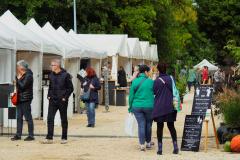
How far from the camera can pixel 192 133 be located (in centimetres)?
1409

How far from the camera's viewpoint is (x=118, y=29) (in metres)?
53.4

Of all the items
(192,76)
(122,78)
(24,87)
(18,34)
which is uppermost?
(18,34)

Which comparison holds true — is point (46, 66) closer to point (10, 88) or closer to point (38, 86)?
point (38, 86)

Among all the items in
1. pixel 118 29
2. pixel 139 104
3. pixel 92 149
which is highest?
pixel 118 29

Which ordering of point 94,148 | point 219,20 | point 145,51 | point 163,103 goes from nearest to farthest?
point 163,103 < point 94,148 < point 145,51 < point 219,20

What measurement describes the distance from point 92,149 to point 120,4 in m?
42.1

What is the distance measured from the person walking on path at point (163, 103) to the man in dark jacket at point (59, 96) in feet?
8.43

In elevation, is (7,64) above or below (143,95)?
above

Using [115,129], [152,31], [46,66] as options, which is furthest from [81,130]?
[152,31]

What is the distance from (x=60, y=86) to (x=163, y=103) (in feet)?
9.64

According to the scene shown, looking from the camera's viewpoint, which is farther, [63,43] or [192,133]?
[63,43]

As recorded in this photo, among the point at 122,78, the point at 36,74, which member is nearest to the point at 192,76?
the point at 122,78

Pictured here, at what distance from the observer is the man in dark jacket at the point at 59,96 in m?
15.0

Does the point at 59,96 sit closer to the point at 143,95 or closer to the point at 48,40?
the point at 143,95
